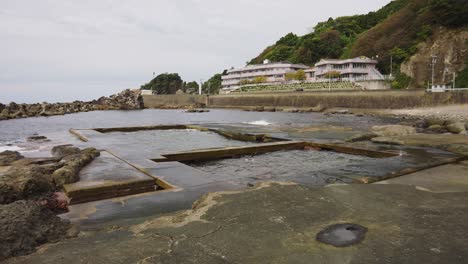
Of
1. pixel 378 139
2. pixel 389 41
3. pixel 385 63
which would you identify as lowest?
pixel 378 139

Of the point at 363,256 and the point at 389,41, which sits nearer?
the point at 363,256

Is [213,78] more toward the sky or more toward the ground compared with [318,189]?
more toward the sky

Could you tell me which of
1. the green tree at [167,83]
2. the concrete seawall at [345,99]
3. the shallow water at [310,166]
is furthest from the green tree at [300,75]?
the shallow water at [310,166]

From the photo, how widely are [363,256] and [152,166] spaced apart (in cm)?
704

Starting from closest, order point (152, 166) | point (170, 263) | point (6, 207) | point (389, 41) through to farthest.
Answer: point (170, 263), point (6, 207), point (152, 166), point (389, 41)

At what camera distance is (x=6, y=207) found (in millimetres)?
4793

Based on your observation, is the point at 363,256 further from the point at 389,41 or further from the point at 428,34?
the point at 389,41

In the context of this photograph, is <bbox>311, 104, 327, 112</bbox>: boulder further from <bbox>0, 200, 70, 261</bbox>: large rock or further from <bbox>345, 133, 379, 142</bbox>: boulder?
<bbox>0, 200, 70, 261</bbox>: large rock

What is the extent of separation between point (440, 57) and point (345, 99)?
1682 centimetres

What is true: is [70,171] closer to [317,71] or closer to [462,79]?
[462,79]

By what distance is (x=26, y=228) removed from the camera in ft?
14.6

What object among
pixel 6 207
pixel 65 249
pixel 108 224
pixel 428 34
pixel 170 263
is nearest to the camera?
pixel 170 263

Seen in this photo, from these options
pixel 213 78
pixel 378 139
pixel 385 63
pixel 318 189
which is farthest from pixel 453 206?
pixel 213 78

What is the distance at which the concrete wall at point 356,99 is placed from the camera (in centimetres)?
4378
